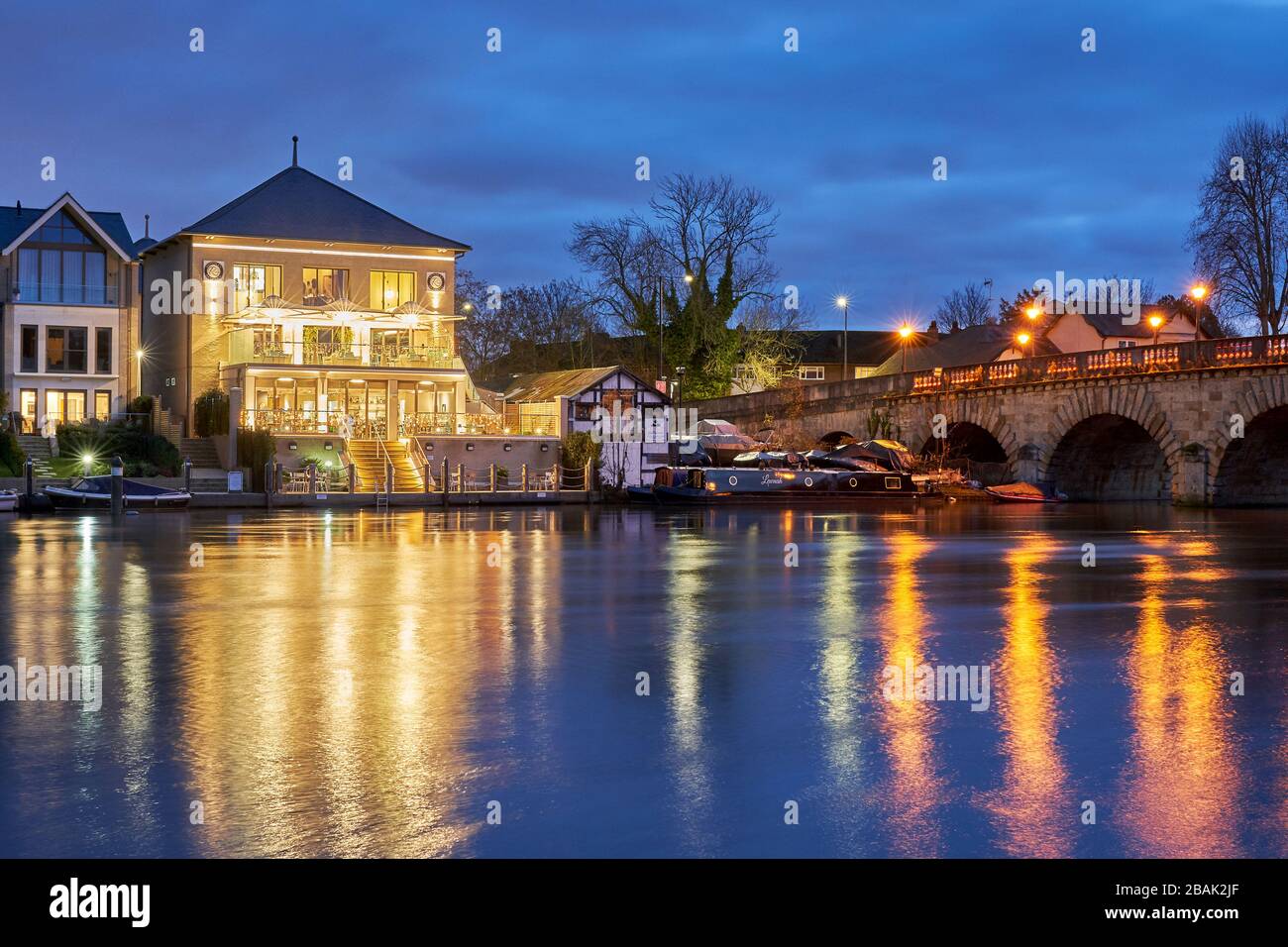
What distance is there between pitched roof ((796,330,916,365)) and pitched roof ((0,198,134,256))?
6497 centimetres

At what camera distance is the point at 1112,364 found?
55.8m

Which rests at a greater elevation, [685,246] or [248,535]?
[685,246]

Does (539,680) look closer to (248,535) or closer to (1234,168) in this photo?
(248,535)

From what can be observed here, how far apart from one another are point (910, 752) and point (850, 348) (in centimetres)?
11344

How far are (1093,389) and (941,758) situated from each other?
50.6 m

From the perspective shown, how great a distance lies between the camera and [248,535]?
30.5 meters

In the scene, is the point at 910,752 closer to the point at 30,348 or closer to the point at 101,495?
the point at 101,495

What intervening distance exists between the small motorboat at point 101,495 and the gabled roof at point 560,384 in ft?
56.8

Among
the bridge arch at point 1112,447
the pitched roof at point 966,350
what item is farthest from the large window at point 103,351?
the pitched roof at point 966,350

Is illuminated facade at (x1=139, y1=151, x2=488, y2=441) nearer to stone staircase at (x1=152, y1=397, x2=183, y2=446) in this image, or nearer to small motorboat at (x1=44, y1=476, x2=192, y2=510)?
stone staircase at (x1=152, y1=397, x2=183, y2=446)

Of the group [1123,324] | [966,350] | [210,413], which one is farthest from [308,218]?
[1123,324]

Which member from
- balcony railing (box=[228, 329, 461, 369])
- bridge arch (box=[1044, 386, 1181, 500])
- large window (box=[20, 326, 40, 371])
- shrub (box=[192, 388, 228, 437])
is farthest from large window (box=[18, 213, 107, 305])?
bridge arch (box=[1044, 386, 1181, 500])

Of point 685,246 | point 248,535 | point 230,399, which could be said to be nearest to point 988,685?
point 248,535

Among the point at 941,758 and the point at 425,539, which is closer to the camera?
the point at 941,758
